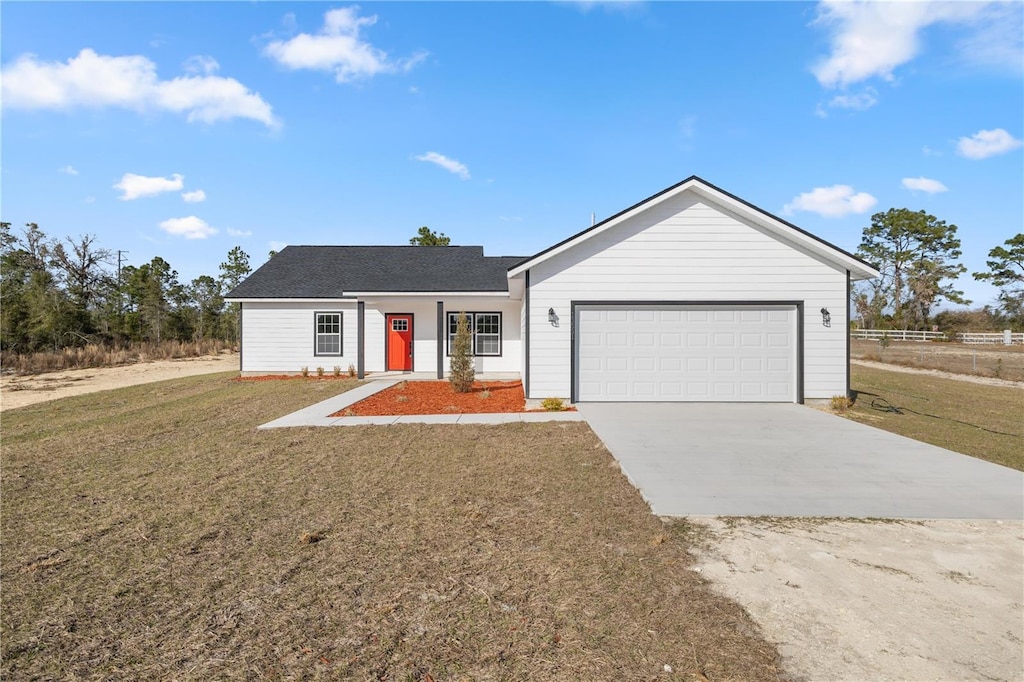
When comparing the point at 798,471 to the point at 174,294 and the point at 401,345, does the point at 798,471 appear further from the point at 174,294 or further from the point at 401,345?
the point at 174,294

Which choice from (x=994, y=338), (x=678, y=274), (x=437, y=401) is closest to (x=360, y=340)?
(x=437, y=401)

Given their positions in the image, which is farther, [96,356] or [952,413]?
[96,356]

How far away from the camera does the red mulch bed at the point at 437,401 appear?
34.5 feet

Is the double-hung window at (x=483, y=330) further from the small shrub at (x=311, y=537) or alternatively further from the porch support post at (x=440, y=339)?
the small shrub at (x=311, y=537)

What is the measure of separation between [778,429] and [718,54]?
1128 centimetres

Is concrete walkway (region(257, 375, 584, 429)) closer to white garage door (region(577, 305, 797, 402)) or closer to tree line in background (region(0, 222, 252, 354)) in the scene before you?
white garage door (region(577, 305, 797, 402))

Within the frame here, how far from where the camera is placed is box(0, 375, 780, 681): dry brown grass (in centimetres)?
255

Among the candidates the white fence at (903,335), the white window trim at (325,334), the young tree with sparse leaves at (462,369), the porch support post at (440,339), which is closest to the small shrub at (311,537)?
the young tree with sparse leaves at (462,369)

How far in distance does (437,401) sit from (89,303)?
3812 centimetres

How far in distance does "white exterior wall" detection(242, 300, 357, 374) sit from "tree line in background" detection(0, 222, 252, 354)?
15.6 metres

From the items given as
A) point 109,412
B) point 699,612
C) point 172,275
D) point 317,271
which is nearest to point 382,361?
point 317,271

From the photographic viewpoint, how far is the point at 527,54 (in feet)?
46.5

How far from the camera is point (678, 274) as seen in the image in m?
11.3

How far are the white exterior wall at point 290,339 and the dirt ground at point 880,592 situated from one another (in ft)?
53.2
